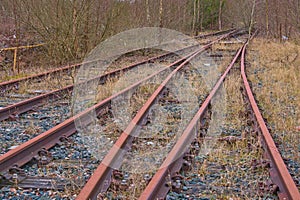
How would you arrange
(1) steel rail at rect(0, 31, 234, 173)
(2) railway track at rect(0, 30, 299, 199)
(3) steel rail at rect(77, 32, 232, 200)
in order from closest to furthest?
(3) steel rail at rect(77, 32, 232, 200), (2) railway track at rect(0, 30, 299, 199), (1) steel rail at rect(0, 31, 234, 173)

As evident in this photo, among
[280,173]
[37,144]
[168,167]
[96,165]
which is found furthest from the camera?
[37,144]

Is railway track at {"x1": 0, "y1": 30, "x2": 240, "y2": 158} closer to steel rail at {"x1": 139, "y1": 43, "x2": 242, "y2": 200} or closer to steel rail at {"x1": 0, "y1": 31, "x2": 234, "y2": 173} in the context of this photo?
steel rail at {"x1": 0, "y1": 31, "x2": 234, "y2": 173}

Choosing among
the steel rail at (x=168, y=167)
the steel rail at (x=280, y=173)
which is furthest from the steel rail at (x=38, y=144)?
the steel rail at (x=280, y=173)

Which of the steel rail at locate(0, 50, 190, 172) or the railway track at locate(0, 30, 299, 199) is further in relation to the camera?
the steel rail at locate(0, 50, 190, 172)

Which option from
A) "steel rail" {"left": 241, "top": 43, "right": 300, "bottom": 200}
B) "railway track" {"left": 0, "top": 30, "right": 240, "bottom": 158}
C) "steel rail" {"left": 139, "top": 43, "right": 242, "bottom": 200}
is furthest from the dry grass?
"railway track" {"left": 0, "top": 30, "right": 240, "bottom": 158}

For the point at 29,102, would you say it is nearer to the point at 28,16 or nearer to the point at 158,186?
the point at 158,186

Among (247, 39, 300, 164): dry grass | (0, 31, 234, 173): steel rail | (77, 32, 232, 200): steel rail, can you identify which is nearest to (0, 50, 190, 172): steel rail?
(0, 31, 234, 173): steel rail

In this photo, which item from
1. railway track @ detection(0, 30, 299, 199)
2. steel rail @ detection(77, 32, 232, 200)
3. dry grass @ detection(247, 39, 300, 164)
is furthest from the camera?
dry grass @ detection(247, 39, 300, 164)

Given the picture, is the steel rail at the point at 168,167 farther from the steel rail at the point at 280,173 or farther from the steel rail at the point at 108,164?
the steel rail at the point at 280,173

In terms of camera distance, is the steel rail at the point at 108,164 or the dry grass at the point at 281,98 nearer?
the steel rail at the point at 108,164

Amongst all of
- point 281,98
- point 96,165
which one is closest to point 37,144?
point 96,165

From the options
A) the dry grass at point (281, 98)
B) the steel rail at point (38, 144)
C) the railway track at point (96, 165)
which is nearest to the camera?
the railway track at point (96, 165)

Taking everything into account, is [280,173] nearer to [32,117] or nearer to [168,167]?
[168,167]

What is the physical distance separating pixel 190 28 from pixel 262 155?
2894 centimetres
